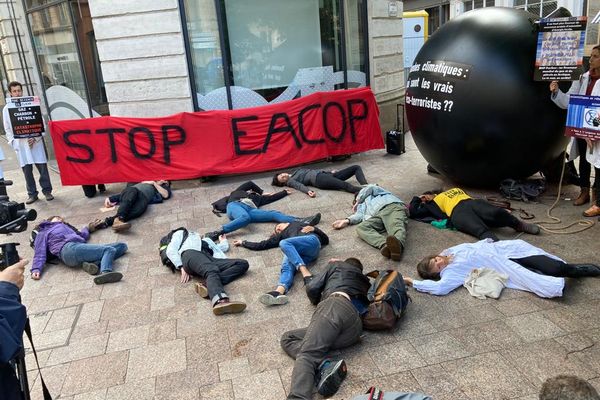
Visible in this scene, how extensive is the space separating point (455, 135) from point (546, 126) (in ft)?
4.10

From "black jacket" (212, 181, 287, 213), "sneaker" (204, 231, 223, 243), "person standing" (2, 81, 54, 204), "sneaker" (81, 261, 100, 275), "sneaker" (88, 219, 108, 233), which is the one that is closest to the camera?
"sneaker" (81, 261, 100, 275)

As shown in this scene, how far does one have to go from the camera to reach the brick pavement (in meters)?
3.87

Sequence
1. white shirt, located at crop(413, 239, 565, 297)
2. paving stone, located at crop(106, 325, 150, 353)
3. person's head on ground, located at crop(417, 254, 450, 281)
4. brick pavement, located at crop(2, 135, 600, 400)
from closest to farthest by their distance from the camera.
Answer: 1. brick pavement, located at crop(2, 135, 600, 400)
2. paving stone, located at crop(106, 325, 150, 353)
3. white shirt, located at crop(413, 239, 565, 297)
4. person's head on ground, located at crop(417, 254, 450, 281)

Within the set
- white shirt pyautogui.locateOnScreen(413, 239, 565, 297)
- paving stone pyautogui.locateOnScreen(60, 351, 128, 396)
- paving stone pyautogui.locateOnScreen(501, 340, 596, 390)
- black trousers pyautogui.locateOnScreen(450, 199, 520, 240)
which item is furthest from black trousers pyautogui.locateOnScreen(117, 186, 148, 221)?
paving stone pyautogui.locateOnScreen(501, 340, 596, 390)

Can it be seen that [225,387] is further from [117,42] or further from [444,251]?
[117,42]

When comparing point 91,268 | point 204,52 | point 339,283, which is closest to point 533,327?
point 339,283

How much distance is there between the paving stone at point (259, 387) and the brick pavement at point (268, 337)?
1 centimetres

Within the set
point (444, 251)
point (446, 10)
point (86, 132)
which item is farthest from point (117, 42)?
point (446, 10)

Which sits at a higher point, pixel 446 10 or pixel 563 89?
pixel 446 10

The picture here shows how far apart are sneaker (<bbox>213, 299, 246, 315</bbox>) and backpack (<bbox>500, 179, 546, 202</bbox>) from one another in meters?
4.76

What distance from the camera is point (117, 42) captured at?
988 centimetres

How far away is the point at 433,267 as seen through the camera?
5359 mm

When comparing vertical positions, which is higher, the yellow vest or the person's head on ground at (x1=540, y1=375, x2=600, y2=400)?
the person's head on ground at (x1=540, y1=375, x2=600, y2=400)

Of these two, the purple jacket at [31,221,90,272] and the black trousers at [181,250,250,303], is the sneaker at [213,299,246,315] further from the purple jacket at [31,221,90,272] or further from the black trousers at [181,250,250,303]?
the purple jacket at [31,221,90,272]
